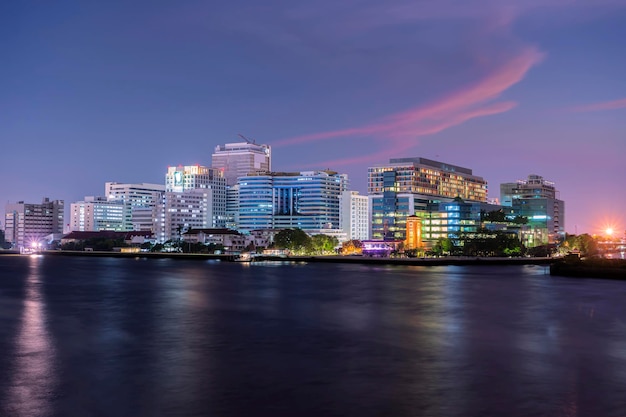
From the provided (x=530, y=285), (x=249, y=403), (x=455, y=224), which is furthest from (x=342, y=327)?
(x=455, y=224)

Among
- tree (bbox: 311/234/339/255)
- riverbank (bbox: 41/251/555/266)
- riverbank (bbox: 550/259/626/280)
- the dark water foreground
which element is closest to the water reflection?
the dark water foreground

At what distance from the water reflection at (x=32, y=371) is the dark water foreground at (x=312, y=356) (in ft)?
0.24

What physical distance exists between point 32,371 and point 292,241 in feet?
499

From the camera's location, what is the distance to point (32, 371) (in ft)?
90.2

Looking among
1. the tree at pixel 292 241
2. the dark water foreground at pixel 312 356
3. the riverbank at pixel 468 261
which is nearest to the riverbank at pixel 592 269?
the riverbank at pixel 468 261

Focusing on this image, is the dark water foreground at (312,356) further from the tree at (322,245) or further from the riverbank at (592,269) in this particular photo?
the tree at (322,245)

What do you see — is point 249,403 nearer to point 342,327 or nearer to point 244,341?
point 244,341

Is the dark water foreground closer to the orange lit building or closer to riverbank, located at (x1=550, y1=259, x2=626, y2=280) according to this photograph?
riverbank, located at (x1=550, y1=259, x2=626, y2=280)

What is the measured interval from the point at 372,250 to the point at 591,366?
16010cm

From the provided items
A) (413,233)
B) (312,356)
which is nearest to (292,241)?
(413,233)

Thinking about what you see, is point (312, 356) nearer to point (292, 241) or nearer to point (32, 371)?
point (32, 371)

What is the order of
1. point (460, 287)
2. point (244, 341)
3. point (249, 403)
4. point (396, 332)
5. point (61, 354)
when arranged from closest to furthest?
point (249, 403) → point (61, 354) → point (244, 341) → point (396, 332) → point (460, 287)

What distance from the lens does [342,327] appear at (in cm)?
4166

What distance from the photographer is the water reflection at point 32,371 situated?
22062mm
